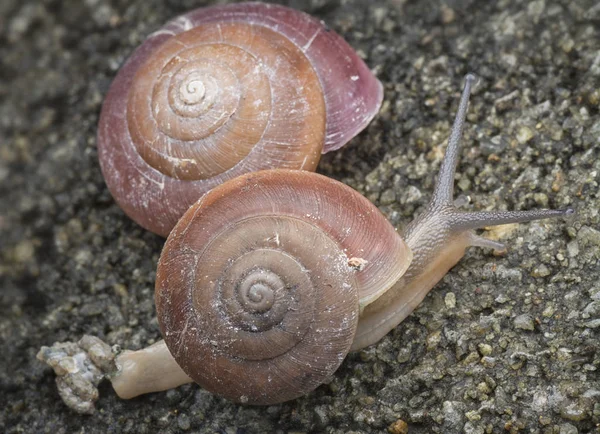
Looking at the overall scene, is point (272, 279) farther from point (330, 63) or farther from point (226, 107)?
point (330, 63)

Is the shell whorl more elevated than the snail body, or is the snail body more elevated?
the shell whorl

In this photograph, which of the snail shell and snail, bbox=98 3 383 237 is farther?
snail, bbox=98 3 383 237

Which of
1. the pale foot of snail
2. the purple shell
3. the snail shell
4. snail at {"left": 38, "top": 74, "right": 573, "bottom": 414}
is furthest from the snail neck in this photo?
the pale foot of snail

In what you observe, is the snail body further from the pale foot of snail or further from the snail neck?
the pale foot of snail

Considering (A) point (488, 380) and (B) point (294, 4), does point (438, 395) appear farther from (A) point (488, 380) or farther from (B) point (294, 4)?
(B) point (294, 4)

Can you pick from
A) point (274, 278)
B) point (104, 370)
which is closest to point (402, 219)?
point (274, 278)

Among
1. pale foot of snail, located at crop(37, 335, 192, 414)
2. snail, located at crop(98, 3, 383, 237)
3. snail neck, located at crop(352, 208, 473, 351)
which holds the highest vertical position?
snail, located at crop(98, 3, 383, 237)

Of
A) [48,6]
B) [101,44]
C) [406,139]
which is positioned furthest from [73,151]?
[406,139]

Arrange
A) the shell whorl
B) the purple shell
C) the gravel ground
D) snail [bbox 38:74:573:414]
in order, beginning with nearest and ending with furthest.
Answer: snail [bbox 38:74:573:414], the gravel ground, the shell whorl, the purple shell
